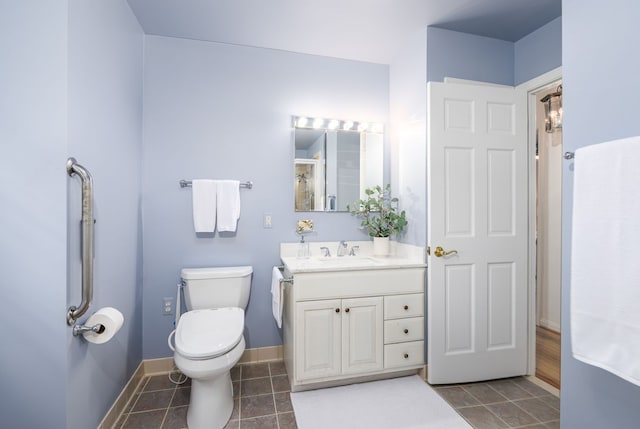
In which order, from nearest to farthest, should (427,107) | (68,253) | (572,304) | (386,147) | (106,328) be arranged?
(572,304) → (68,253) → (106,328) → (427,107) → (386,147)

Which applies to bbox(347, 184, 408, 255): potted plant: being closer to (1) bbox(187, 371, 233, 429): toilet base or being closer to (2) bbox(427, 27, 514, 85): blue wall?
(2) bbox(427, 27, 514, 85): blue wall

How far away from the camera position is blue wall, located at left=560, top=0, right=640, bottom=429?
3.45 feet

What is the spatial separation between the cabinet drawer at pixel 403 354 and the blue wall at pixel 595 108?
0.86 meters

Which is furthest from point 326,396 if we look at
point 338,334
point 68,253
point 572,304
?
point 68,253

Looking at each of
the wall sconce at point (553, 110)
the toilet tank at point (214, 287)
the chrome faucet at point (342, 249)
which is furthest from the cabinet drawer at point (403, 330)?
the wall sconce at point (553, 110)

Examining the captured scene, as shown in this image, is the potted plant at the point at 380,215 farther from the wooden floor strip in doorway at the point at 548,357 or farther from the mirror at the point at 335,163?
the wooden floor strip in doorway at the point at 548,357

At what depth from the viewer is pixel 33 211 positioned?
1.16 meters

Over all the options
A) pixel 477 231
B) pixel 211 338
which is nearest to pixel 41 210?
pixel 211 338

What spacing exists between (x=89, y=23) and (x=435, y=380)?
2.88 meters

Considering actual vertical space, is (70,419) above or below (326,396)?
above

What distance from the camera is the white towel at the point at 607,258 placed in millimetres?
936

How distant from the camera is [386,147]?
2.58m

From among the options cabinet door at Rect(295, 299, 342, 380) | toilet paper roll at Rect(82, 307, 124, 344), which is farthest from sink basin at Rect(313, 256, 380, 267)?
toilet paper roll at Rect(82, 307, 124, 344)

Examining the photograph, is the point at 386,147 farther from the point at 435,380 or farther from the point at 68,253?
the point at 68,253
